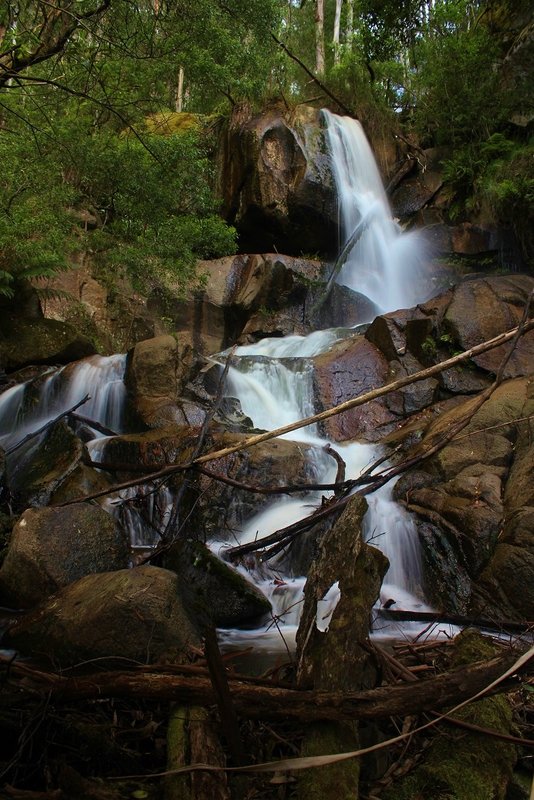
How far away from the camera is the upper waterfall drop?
563 inches

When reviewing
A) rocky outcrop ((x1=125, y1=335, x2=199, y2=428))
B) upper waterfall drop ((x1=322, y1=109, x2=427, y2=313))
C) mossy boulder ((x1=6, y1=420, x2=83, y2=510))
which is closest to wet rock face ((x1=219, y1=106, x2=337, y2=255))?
upper waterfall drop ((x1=322, y1=109, x2=427, y2=313))

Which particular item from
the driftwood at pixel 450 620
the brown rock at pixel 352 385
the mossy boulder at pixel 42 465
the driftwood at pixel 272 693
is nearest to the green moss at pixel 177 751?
the driftwood at pixel 272 693

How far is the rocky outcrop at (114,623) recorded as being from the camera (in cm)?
277

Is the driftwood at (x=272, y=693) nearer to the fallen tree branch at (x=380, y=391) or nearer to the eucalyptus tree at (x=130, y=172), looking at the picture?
the fallen tree branch at (x=380, y=391)

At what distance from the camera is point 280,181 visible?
49.2ft

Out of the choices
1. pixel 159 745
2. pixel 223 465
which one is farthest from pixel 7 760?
pixel 223 465

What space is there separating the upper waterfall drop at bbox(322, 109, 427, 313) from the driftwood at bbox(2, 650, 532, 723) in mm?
12780

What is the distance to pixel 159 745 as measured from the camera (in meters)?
1.81

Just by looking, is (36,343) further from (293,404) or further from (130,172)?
(293,404)

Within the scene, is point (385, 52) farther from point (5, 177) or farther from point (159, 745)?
point (159, 745)

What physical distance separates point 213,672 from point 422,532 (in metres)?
4.13

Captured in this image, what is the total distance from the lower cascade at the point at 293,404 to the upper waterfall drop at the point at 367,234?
1.2 inches

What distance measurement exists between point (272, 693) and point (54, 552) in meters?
3.11

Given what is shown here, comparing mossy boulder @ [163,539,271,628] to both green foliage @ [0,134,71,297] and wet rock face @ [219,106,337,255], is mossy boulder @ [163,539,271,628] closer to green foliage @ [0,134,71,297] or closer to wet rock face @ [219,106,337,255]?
green foliage @ [0,134,71,297]
